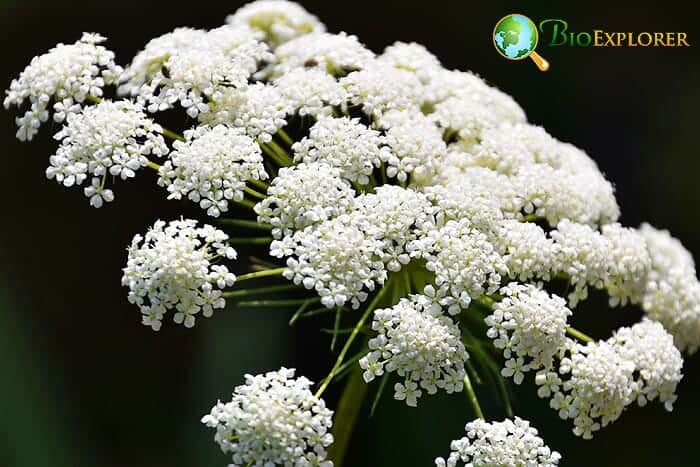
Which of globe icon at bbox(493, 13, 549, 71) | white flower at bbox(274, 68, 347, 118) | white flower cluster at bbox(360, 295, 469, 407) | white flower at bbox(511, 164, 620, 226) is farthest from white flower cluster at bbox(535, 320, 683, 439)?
globe icon at bbox(493, 13, 549, 71)

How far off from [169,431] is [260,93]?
6.57ft

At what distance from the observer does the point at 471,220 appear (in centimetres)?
286

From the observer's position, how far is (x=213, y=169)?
2.78 metres

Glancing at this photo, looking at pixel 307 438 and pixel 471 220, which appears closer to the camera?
pixel 307 438

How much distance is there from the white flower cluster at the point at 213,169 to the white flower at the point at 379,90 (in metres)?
0.49

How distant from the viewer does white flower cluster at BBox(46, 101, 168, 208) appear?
2.80m

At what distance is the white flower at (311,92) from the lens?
3068 mm

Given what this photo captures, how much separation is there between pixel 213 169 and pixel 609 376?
1.31 metres

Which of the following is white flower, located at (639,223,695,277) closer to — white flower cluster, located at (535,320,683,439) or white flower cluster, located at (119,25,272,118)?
white flower cluster, located at (535,320,683,439)

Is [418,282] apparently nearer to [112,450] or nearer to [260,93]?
[260,93]

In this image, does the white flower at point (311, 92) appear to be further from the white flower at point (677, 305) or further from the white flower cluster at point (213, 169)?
the white flower at point (677, 305)

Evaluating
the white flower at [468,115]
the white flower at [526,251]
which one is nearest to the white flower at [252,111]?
the white flower at [468,115]

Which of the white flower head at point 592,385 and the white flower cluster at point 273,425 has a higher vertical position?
the white flower head at point 592,385

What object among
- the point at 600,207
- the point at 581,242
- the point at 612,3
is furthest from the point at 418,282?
the point at 612,3
